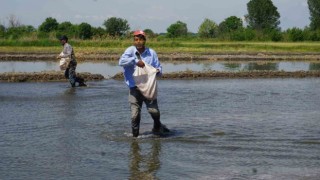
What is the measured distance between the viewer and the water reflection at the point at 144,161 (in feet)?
20.1

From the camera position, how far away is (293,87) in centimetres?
1661

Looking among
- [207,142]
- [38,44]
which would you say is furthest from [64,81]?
[38,44]

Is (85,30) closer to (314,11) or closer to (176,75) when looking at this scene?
(176,75)

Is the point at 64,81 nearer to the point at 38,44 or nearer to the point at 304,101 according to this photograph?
the point at 304,101

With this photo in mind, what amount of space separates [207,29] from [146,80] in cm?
8863

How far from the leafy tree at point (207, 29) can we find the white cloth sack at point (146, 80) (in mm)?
78388

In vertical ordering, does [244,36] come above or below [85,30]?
below

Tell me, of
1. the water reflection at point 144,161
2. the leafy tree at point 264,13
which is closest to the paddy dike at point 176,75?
the water reflection at point 144,161

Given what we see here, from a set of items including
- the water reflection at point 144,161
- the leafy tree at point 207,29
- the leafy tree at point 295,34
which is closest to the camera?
the water reflection at point 144,161

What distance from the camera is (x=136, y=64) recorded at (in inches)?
301

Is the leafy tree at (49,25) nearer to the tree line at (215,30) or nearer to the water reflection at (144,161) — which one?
the tree line at (215,30)

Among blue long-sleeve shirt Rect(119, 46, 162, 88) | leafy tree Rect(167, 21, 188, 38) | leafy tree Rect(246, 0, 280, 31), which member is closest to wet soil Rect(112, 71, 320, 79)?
blue long-sleeve shirt Rect(119, 46, 162, 88)

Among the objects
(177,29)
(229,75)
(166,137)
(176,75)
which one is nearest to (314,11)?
(177,29)

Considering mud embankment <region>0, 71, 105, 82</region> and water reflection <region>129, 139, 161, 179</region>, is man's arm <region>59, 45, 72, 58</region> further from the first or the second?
water reflection <region>129, 139, 161, 179</region>
